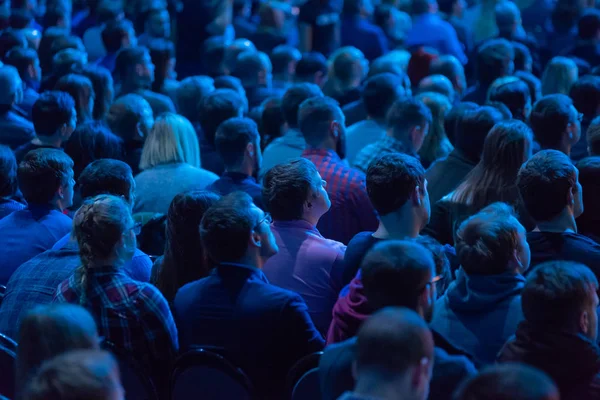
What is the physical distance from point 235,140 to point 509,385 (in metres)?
3.14

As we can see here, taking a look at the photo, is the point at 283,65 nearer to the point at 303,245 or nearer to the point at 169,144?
the point at 169,144

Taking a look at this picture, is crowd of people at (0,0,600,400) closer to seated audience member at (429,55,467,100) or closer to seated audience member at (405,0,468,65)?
seated audience member at (429,55,467,100)

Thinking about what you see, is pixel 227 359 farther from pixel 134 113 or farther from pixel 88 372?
pixel 134 113

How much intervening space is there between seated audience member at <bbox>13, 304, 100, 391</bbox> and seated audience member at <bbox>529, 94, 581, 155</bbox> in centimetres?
320

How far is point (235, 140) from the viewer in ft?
16.3

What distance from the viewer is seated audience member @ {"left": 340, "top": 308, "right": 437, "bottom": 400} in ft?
7.49

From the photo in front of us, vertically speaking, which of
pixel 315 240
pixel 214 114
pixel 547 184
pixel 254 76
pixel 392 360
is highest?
pixel 392 360

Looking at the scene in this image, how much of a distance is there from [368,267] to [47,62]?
7079 millimetres

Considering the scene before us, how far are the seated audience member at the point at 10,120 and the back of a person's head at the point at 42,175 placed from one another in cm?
221

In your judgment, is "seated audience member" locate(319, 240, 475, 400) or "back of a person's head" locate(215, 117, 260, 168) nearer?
"seated audience member" locate(319, 240, 475, 400)

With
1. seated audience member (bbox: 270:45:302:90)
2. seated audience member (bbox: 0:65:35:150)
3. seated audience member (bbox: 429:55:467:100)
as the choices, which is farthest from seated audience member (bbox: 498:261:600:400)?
seated audience member (bbox: 270:45:302:90)

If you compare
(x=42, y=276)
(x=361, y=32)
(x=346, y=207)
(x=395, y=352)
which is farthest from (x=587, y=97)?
(x=361, y=32)

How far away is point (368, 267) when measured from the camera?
2889mm

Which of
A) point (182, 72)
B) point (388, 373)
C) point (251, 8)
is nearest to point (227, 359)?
point (388, 373)
